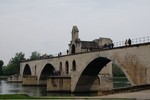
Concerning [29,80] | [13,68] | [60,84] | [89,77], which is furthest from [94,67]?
[13,68]

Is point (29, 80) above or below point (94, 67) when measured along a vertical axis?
below

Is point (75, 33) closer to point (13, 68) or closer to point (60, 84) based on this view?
point (60, 84)

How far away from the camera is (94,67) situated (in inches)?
2259

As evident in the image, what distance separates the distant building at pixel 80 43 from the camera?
67.6 meters

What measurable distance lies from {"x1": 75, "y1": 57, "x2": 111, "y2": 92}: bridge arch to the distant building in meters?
8.82

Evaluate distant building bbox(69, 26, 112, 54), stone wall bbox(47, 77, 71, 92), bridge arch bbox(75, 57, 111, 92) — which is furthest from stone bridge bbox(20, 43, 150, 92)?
distant building bbox(69, 26, 112, 54)

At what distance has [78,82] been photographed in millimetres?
58094

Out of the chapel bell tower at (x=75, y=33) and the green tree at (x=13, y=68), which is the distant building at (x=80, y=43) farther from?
the green tree at (x=13, y=68)

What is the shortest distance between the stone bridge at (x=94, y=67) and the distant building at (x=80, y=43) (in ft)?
12.8

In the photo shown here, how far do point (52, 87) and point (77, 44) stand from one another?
45.6ft

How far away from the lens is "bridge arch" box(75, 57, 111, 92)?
186 feet

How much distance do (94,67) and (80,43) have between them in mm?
11516

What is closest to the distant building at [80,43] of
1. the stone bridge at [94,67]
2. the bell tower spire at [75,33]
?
the bell tower spire at [75,33]

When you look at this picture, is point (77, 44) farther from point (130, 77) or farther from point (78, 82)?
point (130, 77)
